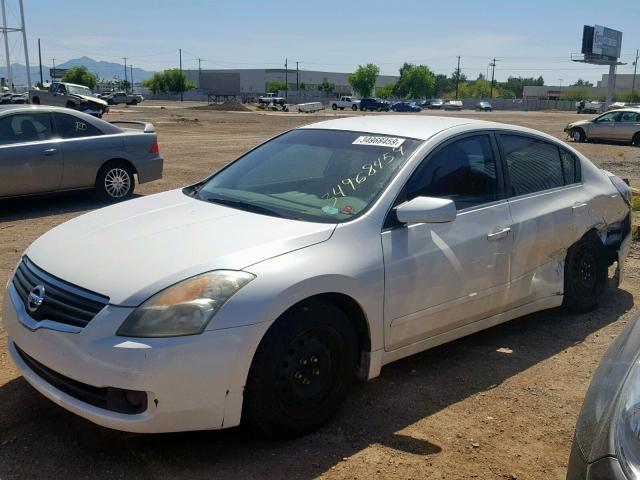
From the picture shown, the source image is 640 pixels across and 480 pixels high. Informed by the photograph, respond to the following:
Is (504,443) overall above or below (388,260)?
below

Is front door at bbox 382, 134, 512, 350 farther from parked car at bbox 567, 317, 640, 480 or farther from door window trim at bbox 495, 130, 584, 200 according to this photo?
parked car at bbox 567, 317, 640, 480

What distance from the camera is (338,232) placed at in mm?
3580

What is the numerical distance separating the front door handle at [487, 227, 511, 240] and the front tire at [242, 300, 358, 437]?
4.23 feet

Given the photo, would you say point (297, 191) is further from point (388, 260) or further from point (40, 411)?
point (40, 411)

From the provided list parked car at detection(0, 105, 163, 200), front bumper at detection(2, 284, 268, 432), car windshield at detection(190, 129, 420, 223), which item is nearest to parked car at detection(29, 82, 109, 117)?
parked car at detection(0, 105, 163, 200)

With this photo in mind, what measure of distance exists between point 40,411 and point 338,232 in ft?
6.28

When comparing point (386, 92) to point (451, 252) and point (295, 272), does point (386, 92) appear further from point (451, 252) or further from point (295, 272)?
point (295, 272)

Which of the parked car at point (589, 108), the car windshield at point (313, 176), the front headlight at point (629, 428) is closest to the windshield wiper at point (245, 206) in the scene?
the car windshield at point (313, 176)

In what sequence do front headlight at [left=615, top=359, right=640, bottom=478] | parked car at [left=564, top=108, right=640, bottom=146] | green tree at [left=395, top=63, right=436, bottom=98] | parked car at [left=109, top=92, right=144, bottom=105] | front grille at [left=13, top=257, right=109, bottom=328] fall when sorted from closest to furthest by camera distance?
1. front headlight at [left=615, top=359, right=640, bottom=478]
2. front grille at [left=13, top=257, right=109, bottom=328]
3. parked car at [left=564, top=108, right=640, bottom=146]
4. parked car at [left=109, top=92, right=144, bottom=105]
5. green tree at [left=395, top=63, right=436, bottom=98]

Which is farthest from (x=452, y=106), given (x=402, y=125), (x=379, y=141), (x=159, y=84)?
(x=379, y=141)

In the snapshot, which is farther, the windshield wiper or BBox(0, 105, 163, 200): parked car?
BBox(0, 105, 163, 200): parked car

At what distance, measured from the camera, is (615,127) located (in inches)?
994

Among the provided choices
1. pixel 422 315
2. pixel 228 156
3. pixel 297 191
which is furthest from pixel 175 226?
pixel 228 156

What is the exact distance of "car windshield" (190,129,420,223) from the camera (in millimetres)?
3910
